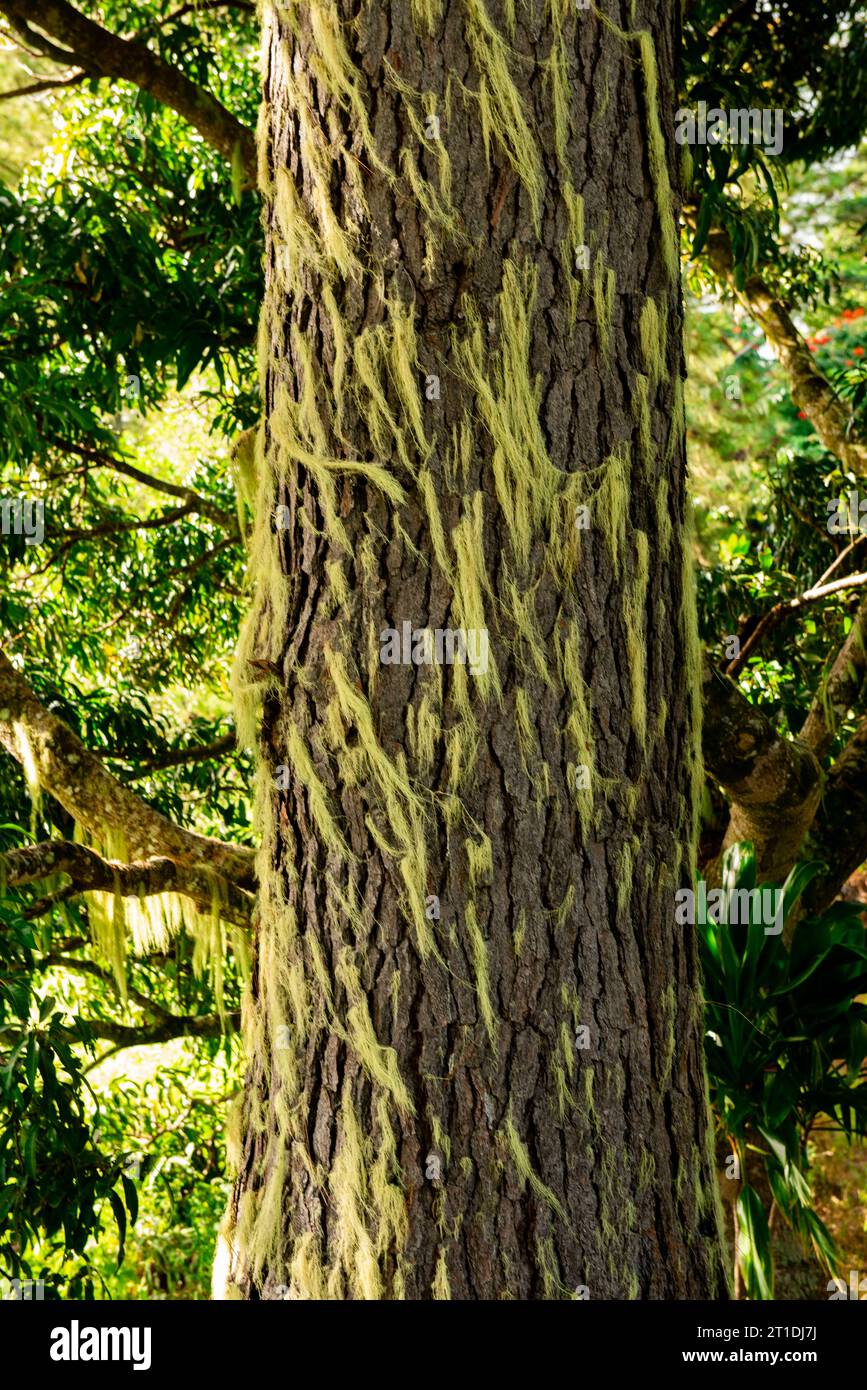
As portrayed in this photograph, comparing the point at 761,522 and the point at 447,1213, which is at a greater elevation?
the point at 761,522

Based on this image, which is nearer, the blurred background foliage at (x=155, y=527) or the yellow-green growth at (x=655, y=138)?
the yellow-green growth at (x=655, y=138)

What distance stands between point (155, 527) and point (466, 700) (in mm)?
Answer: 2690

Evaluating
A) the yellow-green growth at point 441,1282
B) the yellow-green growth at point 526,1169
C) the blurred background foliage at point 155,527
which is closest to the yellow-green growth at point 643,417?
the yellow-green growth at point 526,1169

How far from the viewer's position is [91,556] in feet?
12.5

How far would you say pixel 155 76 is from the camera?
9.42 ft

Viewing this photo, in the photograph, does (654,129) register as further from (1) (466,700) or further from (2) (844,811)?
(2) (844,811)

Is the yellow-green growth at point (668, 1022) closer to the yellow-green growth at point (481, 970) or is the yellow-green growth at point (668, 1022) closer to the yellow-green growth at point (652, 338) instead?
the yellow-green growth at point (481, 970)

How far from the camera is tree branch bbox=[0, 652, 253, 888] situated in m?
2.46

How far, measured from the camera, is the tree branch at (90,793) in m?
2.46

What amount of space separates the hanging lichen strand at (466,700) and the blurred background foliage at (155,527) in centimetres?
79
